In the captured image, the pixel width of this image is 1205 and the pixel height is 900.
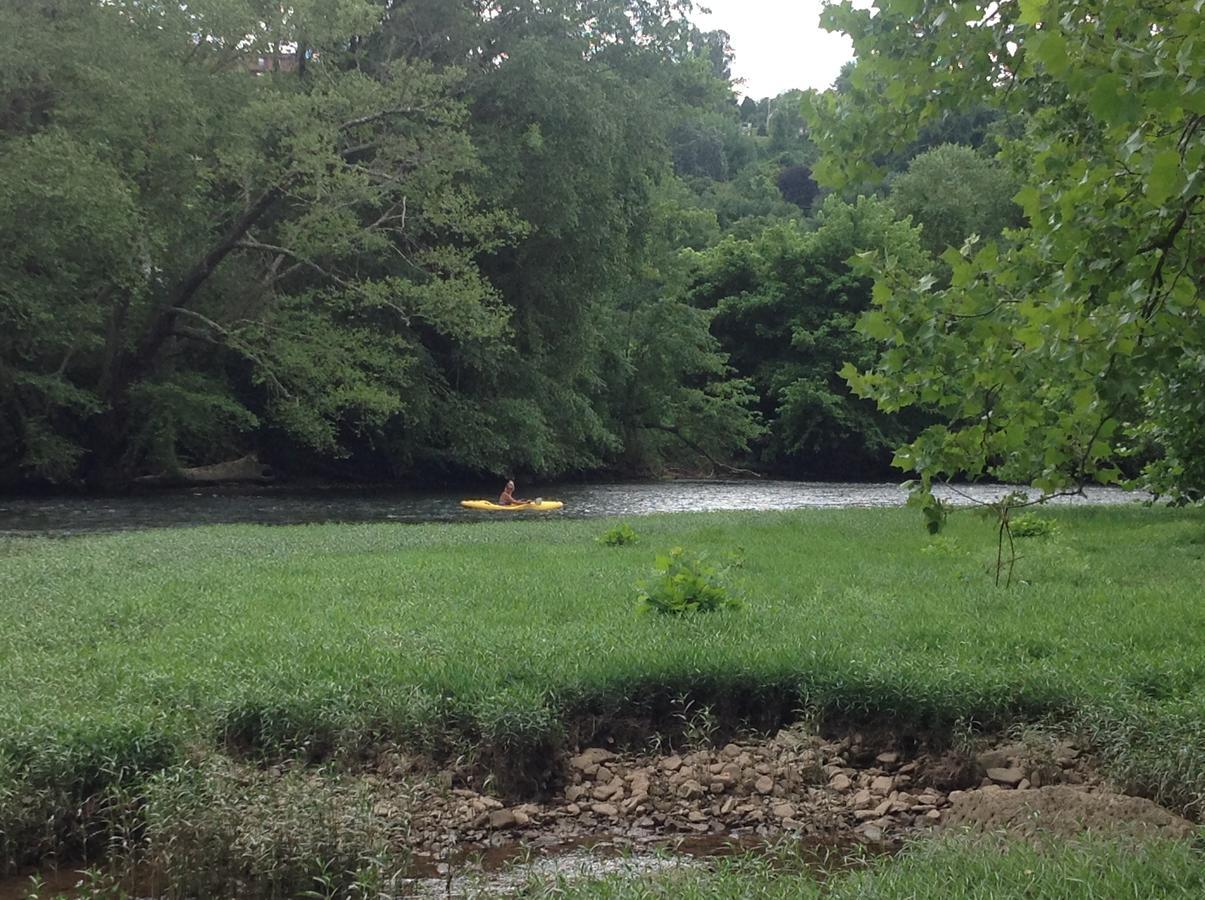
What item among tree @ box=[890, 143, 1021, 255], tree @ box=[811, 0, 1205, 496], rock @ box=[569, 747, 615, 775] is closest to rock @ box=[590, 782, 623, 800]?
rock @ box=[569, 747, 615, 775]

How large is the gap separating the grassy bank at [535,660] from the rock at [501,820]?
39 cm

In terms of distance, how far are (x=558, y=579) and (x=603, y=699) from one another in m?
4.08

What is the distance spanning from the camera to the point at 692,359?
1642 inches

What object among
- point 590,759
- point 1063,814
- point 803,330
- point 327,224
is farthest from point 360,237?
point 1063,814

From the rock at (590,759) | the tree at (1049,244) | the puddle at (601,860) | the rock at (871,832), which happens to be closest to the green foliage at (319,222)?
the rock at (590,759)

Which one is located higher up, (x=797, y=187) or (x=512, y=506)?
(x=797, y=187)

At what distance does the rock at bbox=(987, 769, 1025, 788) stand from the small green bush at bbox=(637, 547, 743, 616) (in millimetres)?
2956

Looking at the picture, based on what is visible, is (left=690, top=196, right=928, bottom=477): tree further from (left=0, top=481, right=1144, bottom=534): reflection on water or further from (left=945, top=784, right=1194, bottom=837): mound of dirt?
(left=945, top=784, right=1194, bottom=837): mound of dirt

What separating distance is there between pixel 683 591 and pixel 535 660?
204cm

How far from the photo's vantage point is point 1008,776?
6105mm

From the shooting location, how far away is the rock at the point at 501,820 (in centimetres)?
577

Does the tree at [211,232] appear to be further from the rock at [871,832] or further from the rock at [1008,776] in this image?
the rock at [1008,776]

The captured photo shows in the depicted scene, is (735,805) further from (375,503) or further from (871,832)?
(375,503)

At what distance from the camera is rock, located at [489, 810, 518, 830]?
5.77 m
